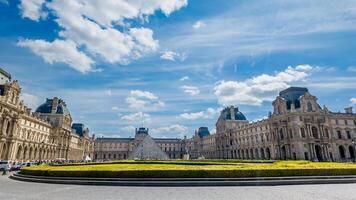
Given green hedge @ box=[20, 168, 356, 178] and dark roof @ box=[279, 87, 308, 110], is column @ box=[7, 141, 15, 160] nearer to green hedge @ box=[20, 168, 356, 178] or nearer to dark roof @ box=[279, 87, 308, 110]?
green hedge @ box=[20, 168, 356, 178]

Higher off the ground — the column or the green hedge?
the column

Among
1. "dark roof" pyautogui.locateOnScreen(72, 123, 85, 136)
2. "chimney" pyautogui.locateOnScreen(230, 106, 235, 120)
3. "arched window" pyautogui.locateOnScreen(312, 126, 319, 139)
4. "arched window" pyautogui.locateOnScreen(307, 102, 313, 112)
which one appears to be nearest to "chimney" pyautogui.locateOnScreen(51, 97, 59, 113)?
"dark roof" pyautogui.locateOnScreen(72, 123, 85, 136)

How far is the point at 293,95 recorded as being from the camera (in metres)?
67.0

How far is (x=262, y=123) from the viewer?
240 feet

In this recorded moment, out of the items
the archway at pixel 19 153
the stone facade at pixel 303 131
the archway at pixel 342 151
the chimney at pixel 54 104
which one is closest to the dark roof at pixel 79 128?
the chimney at pixel 54 104

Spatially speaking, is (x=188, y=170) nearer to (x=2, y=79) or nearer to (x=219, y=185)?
(x=219, y=185)

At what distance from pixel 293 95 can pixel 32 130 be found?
70871 millimetres

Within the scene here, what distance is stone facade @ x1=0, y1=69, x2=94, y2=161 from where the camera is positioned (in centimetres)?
4881

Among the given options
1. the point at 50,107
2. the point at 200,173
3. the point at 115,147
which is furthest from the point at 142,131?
the point at 200,173

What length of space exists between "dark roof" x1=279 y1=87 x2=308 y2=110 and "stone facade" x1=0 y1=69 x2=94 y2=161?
2643 inches

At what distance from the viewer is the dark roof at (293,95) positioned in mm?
66125

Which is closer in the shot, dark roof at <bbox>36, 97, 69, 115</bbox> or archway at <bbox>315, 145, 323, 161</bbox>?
archway at <bbox>315, 145, 323, 161</bbox>

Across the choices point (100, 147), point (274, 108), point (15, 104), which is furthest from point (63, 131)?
point (274, 108)

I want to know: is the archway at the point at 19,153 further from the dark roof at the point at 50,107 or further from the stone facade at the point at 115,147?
the stone facade at the point at 115,147
